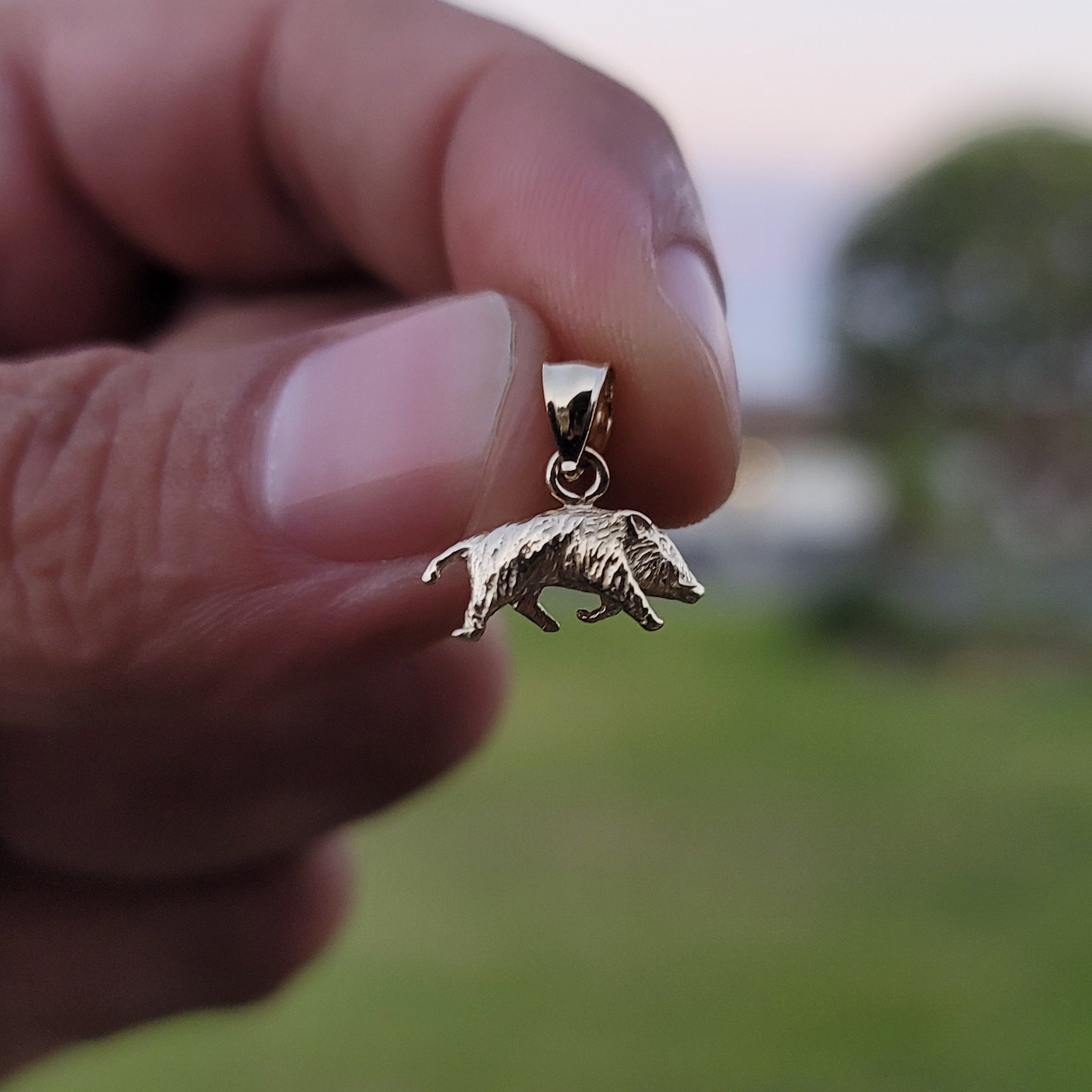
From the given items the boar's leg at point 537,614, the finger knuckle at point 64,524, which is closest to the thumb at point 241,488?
the finger knuckle at point 64,524

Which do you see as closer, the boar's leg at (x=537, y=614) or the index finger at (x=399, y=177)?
the boar's leg at (x=537, y=614)

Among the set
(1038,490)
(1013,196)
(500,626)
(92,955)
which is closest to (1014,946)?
(500,626)

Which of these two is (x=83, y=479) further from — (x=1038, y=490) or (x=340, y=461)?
(x=1038, y=490)

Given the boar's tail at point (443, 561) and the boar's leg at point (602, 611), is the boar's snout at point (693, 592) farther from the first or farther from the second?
the boar's tail at point (443, 561)

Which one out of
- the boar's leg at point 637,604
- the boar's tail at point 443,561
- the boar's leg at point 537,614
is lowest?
the boar's leg at point 537,614

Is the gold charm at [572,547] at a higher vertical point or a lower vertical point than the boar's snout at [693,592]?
higher

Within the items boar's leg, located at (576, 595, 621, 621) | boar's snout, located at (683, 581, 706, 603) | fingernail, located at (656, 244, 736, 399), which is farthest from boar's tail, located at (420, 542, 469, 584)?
fingernail, located at (656, 244, 736, 399)

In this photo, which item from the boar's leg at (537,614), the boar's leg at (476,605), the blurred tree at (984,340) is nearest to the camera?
the boar's leg at (476,605)

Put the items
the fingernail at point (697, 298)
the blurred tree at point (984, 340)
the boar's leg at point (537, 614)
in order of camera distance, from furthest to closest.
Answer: the blurred tree at point (984, 340), the fingernail at point (697, 298), the boar's leg at point (537, 614)
